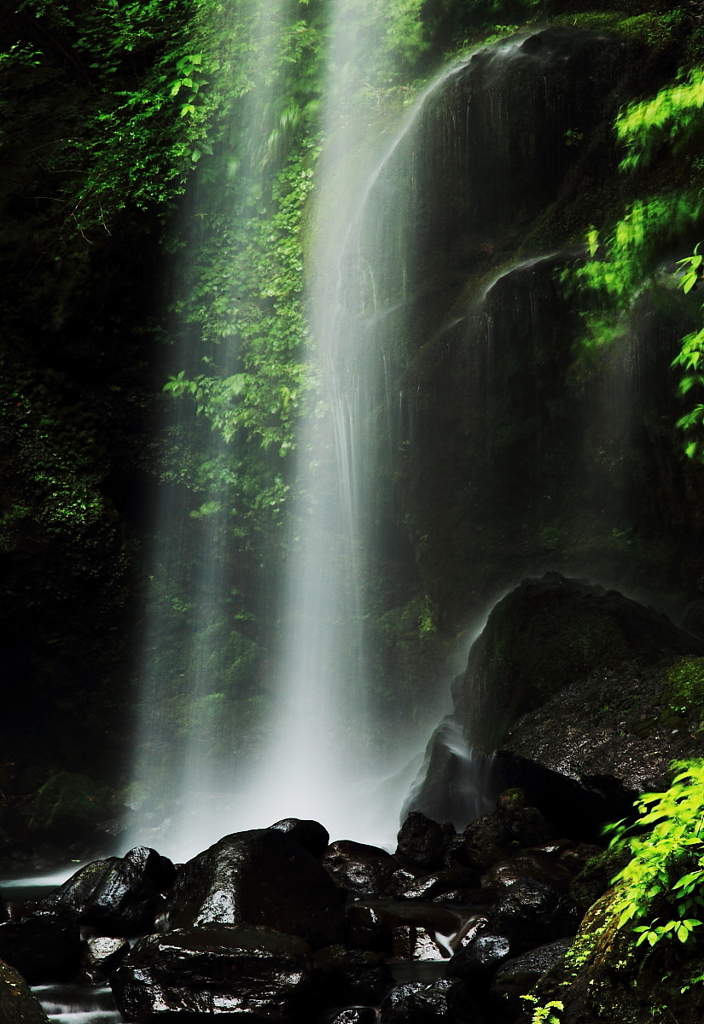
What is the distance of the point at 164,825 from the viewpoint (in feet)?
32.2

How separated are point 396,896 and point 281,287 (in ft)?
25.9

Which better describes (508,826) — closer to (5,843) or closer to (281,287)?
(5,843)

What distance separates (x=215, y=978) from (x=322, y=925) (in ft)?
3.05

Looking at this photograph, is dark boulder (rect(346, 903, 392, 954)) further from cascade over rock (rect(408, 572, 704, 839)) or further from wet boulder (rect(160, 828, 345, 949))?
cascade over rock (rect(408, 572, 704, 839))

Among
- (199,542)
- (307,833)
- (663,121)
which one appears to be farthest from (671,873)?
(199,542)

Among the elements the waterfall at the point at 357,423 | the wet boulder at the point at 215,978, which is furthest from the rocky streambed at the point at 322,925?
the waterfall at the point at 357,423

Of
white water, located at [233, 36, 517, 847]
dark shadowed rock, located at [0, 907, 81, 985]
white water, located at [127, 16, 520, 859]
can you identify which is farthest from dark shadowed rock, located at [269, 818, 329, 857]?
white water, located at [233, 36, 517, 847]

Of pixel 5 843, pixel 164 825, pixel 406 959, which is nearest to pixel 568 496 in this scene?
pixel 406 959

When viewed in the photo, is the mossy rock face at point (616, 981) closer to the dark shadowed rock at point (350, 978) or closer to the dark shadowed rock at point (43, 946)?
A: the dark shadowed rock at point (350, 978)

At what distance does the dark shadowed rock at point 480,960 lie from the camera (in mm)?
4035

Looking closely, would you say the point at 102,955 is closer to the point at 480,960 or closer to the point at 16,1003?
the point at 480,960

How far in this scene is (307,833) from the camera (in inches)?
247

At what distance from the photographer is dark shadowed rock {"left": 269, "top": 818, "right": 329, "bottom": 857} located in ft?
20.4

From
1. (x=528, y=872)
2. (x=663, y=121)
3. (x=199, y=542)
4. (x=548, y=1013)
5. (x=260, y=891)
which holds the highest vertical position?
(x=663, y=121)
